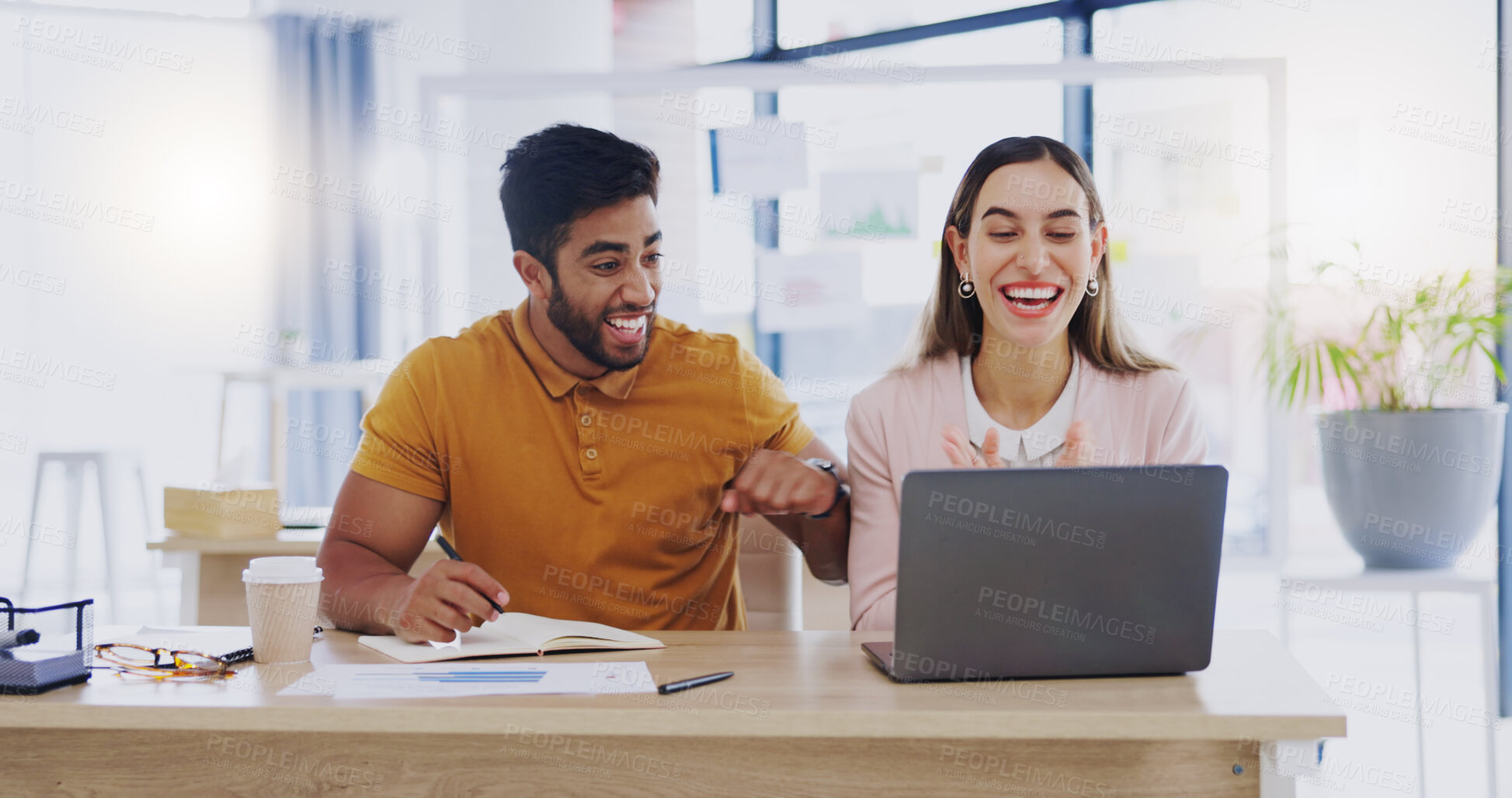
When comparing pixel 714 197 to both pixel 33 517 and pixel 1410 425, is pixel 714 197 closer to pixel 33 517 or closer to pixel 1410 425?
pixel 1410 425

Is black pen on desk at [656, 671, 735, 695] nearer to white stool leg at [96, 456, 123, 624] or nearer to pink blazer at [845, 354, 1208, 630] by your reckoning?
pink blazer at [845, 354, 1208, 630]

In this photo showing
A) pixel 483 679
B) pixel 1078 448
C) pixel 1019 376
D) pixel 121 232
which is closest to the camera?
pixel 483 679

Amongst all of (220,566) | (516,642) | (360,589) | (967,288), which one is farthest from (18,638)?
(220,566)

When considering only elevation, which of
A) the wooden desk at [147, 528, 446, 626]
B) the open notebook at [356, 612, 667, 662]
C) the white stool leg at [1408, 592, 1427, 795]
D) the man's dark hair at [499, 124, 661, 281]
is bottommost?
the white stool leg at [1408, 592, 1427, 795]

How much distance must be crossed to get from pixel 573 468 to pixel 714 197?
2.35 meters

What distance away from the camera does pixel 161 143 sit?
187 inches

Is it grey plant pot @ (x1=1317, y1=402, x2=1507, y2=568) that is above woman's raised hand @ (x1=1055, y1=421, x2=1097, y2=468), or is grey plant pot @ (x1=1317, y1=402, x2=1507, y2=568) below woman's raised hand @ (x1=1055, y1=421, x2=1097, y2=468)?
below

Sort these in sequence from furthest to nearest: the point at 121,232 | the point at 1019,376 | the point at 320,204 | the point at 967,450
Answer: the point at 320,204 → the point at 121,232 → the point at 1019,376 → the point at 967,450

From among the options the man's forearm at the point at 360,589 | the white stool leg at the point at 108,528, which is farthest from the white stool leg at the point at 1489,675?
the white stool leg at the point at 108,528

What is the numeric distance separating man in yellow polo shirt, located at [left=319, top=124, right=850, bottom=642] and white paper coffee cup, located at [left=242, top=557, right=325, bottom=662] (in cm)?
39

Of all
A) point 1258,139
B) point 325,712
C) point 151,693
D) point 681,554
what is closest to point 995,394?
point 681,554

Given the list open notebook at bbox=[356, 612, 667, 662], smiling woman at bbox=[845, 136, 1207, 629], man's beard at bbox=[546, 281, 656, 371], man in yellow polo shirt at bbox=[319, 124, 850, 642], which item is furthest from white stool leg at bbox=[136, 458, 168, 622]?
smiling woman at bbox=[845, 136, 1207, 629]

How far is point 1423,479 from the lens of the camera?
2.39m

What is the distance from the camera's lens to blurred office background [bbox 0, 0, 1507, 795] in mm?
3256
